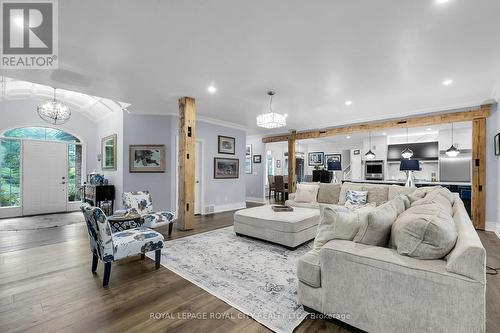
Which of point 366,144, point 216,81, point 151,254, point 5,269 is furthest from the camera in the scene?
point 366,144

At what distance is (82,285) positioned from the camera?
2342 millimetres

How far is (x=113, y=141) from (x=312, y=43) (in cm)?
548

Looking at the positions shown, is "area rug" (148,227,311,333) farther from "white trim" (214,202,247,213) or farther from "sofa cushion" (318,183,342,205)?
"white trim" (214,202,247,213)

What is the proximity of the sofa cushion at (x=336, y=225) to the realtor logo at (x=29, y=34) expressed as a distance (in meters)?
3.07

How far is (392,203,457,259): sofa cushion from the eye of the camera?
1.44 meters

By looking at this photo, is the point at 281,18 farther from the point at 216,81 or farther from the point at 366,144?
the point at 366,144

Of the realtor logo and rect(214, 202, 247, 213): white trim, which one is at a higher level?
the realtor logo

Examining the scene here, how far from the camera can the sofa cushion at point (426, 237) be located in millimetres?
1436

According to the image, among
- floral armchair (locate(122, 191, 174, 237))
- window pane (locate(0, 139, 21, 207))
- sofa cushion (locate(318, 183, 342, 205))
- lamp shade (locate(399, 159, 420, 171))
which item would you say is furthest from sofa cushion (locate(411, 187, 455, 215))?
window pane (locate(0, 139, 21, 207))

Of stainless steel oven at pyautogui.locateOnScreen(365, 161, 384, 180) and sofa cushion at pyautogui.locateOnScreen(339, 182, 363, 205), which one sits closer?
Result: sofa cushion at pyautogui.locateOnScreen(339, 182, 363, 205)

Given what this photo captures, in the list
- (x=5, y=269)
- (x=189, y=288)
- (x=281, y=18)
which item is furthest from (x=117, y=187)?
(x=281, y=18)

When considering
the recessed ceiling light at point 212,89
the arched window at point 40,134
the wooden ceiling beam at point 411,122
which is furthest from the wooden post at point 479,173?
the arched window at point 40,134

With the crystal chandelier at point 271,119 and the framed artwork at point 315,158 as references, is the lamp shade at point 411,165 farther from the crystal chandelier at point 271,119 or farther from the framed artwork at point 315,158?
the framed artwork at point 315,158

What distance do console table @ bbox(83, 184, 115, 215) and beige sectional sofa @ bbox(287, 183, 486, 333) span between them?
546 centimetres
